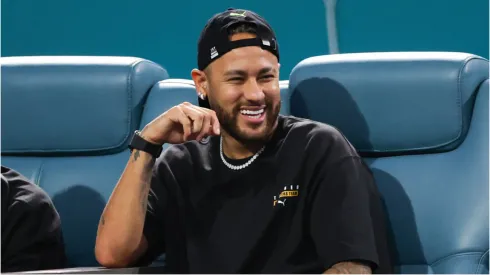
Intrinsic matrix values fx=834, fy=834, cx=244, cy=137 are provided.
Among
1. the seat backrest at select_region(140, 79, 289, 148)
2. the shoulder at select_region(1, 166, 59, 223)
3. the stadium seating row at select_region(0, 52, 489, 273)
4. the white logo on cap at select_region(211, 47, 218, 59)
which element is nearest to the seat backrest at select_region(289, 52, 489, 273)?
the stadium seating row at select_region(0, 52, 489, 273)

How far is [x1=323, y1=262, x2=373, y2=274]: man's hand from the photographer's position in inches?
59.0

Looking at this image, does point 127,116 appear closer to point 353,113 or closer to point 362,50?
point 353,113

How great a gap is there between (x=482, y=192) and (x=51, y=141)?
3.59 feet

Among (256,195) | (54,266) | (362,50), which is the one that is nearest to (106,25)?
Result: (362,50)

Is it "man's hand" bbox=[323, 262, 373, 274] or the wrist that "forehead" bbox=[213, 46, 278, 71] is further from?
"man's hand" bbox=[323, 262, 373, 274]

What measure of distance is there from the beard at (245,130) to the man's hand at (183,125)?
83 millimetres

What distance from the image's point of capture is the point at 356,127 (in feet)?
6.27

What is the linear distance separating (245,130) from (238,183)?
0.11 m

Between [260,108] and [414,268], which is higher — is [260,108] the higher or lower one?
the higher one

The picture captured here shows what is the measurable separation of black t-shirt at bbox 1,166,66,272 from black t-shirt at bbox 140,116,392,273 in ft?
0.78

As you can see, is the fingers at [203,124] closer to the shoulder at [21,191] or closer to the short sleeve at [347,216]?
the short sleeve at [347,216]

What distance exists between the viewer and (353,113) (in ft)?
6.27

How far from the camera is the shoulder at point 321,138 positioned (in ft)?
5.32

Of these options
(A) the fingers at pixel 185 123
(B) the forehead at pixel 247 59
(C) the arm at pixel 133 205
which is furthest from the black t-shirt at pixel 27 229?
(B) the forehead at pixel 247 59
